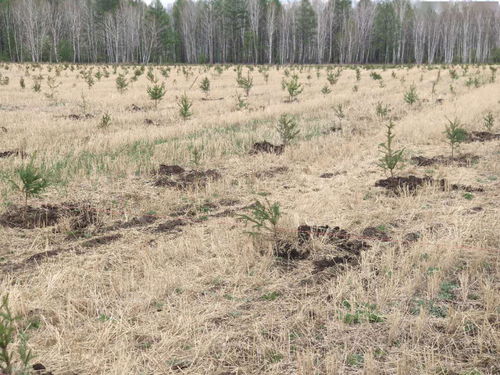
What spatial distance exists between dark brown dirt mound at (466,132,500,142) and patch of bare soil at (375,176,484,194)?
3611 mm

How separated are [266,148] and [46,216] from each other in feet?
Result: 15.6

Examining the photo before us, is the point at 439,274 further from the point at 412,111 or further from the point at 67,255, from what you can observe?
the point at 412,111

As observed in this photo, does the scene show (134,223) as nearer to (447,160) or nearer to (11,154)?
(11,154)

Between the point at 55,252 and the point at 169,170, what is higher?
the point at 169,170

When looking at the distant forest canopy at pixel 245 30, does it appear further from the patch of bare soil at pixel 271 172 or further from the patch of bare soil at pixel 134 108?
the patch of bare soil at pixel 271 172

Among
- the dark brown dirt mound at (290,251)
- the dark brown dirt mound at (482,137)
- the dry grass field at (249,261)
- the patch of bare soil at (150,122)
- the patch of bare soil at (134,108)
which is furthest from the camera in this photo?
the patch of bare soil at (134,108)

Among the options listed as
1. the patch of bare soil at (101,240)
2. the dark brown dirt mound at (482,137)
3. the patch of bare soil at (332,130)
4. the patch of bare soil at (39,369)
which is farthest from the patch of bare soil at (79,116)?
the patch of bare soil at (39,369)

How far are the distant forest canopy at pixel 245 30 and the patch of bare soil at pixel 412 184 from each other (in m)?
53.9

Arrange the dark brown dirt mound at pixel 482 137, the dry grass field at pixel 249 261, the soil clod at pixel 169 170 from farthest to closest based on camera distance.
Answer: the dark brown dirt mound at pixel 482 137 → the soil clod at pixel 169 170 → the dry grass field at pixel 249 261

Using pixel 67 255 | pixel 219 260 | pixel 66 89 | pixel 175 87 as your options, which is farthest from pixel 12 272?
pixel 175 87

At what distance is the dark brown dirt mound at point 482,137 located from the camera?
952 cm

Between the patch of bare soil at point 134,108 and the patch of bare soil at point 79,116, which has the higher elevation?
the patch of bare soil at point 134,108

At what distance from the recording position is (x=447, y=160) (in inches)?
313

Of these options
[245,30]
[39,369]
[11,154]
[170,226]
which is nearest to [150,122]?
[11,154]
